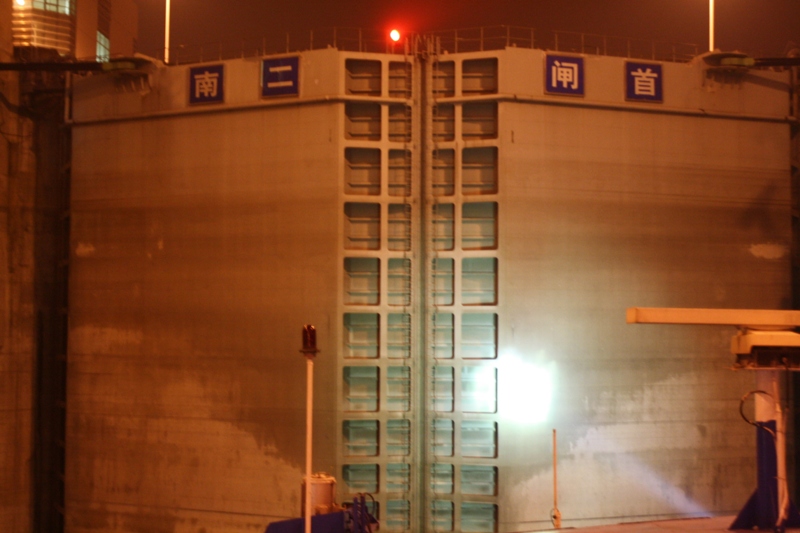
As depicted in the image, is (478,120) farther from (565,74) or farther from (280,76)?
(280,76)

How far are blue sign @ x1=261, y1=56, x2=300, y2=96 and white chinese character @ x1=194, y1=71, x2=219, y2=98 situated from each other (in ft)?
3.74

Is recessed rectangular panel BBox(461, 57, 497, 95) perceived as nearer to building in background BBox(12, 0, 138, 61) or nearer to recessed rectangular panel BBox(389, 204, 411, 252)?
recessed rectangular panel BBox(389, 204, 411, 252)

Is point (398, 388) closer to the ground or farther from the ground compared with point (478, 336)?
closer to the ground

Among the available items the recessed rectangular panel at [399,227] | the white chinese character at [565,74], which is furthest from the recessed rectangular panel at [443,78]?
the recessed rectangular panel at [399,227]

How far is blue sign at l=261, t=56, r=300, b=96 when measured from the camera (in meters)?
16.4

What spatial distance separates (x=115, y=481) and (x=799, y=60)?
17108mm

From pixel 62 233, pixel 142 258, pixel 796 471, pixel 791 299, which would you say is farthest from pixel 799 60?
pixel 62 233

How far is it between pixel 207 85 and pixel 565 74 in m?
7.72

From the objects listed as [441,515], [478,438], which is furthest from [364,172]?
[441,515]

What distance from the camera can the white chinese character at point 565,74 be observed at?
53.2ft

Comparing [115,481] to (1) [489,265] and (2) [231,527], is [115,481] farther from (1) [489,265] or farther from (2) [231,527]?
(1) [489,265]

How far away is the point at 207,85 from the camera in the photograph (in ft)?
55.8

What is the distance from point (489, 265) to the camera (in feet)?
53.0

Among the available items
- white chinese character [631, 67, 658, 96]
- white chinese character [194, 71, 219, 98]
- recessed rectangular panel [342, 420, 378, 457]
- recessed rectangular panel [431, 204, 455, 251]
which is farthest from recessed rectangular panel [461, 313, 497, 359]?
white chinese character [194, 71, 219, 98]
